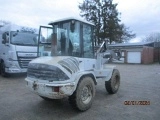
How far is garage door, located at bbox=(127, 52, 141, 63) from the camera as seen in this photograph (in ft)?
85.0

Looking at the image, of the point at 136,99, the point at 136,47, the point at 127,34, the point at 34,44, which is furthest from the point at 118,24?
the point at 136,99

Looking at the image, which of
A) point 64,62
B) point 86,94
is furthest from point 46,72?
point 86,94

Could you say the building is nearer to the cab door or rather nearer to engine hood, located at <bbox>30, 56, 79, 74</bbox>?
the cab door

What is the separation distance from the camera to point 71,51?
5473 mm

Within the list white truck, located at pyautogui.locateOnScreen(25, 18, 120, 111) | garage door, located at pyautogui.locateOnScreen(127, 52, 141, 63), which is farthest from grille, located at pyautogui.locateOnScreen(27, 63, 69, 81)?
garage door, located at pyautogui.locateOnScreen(127, 52, 141, 63)

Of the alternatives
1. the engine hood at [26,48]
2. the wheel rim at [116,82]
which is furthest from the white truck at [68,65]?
the engine hood at [26,48]

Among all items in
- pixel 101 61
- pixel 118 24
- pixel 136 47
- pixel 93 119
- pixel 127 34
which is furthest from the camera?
pixel 127 34

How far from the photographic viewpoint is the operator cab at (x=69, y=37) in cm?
548

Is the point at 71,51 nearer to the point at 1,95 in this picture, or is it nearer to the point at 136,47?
the point at 1,95

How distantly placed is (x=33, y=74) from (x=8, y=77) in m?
6.68

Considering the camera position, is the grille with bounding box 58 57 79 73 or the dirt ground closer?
the grille with bounding box 58 57 79 73

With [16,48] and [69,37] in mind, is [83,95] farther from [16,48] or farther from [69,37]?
[16,48]

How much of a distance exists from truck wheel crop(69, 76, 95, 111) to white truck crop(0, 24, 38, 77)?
238 inches

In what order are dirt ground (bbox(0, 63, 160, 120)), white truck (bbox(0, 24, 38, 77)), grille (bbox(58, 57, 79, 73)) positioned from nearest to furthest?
grille (bbox(58, 57, 79, 73)), dirt ground (bbox(0, 63, 160, 120)), white truck (bbox(0, 24, 38, 77))
